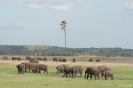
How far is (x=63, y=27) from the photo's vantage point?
98.4 m

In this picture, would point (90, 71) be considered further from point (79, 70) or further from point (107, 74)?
point (79, 70)

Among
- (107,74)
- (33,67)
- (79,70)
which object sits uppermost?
(33,67)

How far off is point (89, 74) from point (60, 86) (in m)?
12.5

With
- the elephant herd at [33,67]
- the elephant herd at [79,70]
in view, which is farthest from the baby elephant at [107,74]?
the elephant herd at [33,67]

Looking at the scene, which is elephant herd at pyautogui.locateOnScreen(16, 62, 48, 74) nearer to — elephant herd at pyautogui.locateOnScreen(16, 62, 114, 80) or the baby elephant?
elephant herd at pyautogui.locateOnScreen(16, 62, 114, 80)

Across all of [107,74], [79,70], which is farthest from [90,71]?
[79,70]

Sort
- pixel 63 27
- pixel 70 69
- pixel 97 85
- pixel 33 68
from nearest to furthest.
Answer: pixel 97 85 < pixel 70 69 < pixel 33 68 < pixel 63 27

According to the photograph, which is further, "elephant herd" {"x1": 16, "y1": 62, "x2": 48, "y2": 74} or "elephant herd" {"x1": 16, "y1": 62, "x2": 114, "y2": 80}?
"elephant herd" {"x1": 16, "y1": 62, "x2": 48, "y2": 74}

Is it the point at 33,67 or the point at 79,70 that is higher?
the point at 33,67

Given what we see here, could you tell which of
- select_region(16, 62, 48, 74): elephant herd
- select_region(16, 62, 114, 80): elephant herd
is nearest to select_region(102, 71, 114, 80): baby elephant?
select_region(16, 62, 114, 80): elephant herd

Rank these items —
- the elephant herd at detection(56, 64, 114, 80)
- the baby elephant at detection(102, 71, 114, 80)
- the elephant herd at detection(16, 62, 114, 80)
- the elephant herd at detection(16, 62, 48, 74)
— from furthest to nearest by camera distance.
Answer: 1. the elephant herd at detection(16, 62, 48, 74)
2. the elephant herd at detection(16, 62, 114, 80)
3. the elephant herd at detection(56, 64, 114, 80)
4. the baby elephant at detection(102, 71, 114, 80)

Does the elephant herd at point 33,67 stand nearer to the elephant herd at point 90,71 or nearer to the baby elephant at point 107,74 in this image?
the elephant herd at point 90,71

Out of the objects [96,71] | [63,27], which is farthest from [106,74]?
[63,27]

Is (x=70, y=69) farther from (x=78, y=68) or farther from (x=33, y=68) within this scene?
(x=33, y=68)
